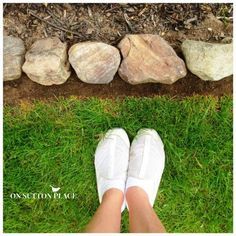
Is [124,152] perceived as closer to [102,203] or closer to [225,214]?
[102,203]

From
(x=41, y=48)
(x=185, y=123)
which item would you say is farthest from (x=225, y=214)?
(x=41, y=48)

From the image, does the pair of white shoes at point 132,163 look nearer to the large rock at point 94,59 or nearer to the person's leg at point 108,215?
the person's leg at point 108,215

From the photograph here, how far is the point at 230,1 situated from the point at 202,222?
72cm

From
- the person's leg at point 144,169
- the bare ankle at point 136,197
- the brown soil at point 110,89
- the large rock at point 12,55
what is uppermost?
the large rock at point 12,55

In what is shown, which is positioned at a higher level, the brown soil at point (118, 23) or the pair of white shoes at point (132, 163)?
the brown soil at point (118, 23)

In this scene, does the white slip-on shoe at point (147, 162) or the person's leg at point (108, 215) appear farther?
the white slip-on shoe at point (147, 162)

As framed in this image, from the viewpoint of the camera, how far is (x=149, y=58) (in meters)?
1.32

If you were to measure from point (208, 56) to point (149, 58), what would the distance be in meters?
0.18

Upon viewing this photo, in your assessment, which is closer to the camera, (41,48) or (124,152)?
(41,48)

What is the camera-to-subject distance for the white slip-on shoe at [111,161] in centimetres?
140

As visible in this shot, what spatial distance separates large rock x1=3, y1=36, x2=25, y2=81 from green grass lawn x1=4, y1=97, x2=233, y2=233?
0.13 metres

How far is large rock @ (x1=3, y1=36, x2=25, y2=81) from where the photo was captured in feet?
4.28

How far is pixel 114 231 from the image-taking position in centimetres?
129

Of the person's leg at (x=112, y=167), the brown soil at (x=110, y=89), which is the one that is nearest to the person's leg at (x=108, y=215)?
the person's leg at (x=112, y=167)
